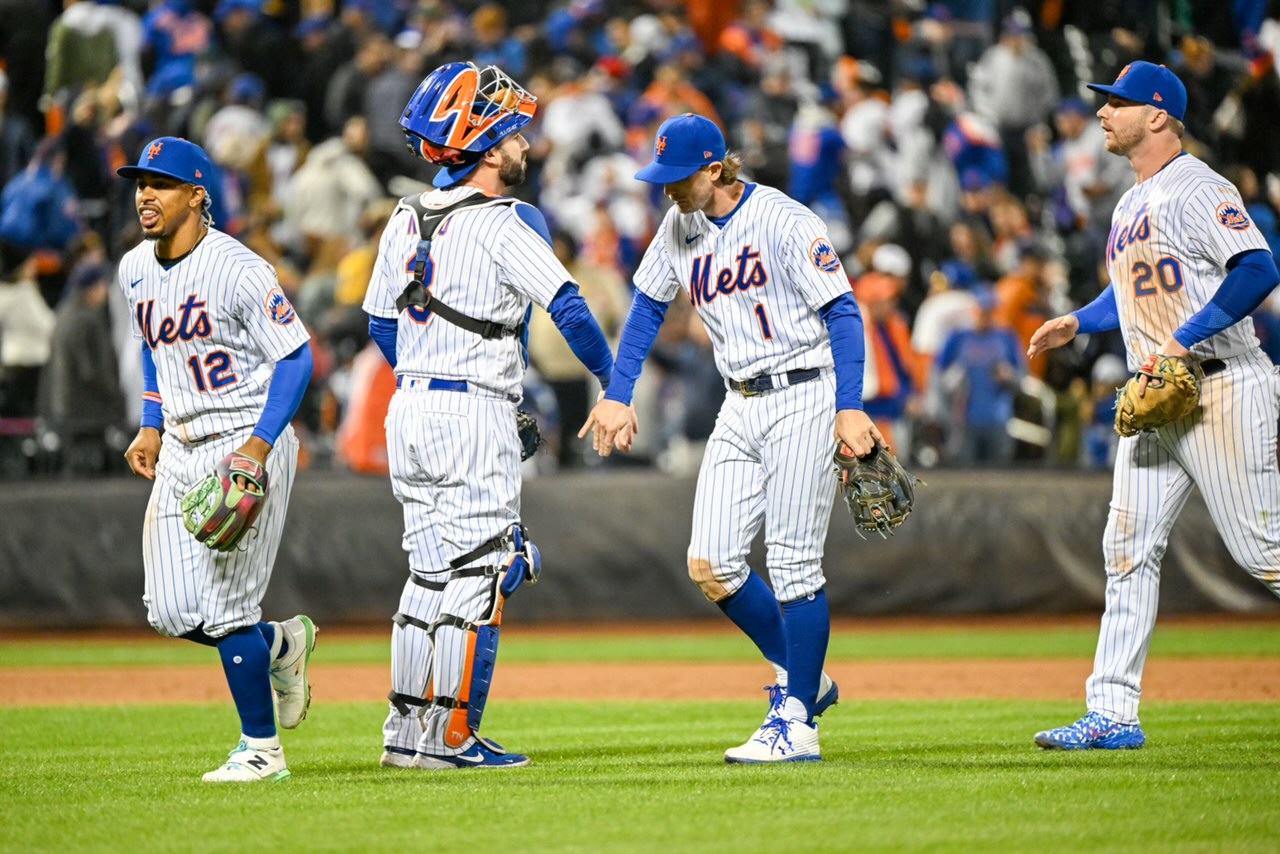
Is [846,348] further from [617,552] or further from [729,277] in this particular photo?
[617,552]

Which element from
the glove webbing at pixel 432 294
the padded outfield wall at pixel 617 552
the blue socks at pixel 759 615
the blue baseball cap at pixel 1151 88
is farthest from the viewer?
the padded outfield wall at pixel 617 552

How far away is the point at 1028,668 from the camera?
1025 centimetres

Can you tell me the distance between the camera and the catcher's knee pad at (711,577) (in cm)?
600

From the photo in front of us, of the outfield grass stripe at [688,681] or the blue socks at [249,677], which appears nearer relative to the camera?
the blue socks at [249,677]

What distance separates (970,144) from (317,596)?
8541 mm

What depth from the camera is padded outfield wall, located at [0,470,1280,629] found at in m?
12.6

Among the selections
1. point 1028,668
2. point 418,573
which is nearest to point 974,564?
point 1028,668

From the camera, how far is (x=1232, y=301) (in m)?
5.70

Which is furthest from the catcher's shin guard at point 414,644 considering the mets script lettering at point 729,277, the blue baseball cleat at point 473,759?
the mets script lettering at point 729,277

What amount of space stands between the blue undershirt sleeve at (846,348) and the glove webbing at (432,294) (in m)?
1.12

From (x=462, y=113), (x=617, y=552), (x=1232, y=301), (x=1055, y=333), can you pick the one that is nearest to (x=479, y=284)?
(x=462, y=113)

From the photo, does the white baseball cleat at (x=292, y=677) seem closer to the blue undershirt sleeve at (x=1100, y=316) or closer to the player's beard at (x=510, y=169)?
the player's beard at (x=510, y=169)

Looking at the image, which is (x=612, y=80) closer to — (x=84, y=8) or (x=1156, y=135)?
(x=84, y=8)

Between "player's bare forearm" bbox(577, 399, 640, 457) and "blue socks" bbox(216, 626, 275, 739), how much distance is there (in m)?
1.32
